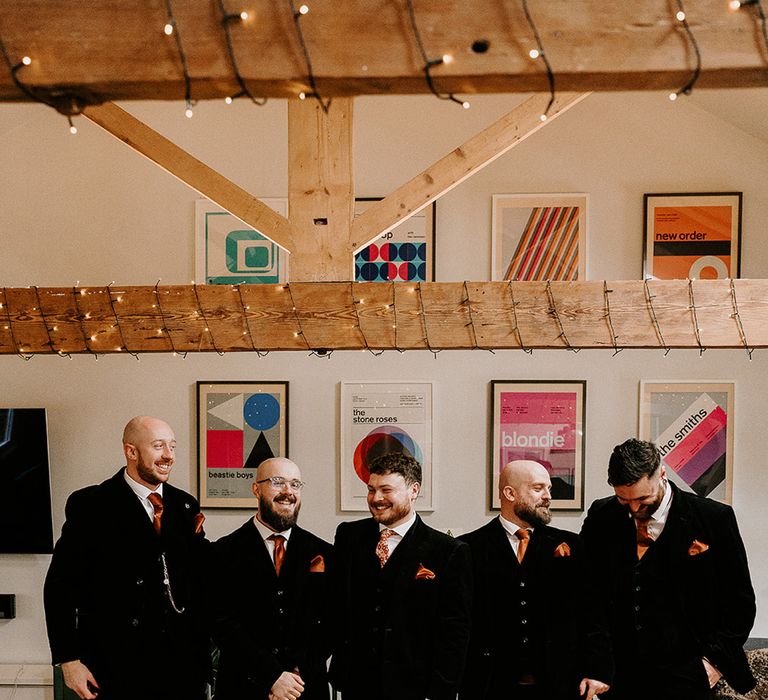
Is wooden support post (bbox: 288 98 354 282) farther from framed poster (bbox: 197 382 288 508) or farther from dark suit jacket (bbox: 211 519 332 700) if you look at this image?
framed poster (bbox: 197 382 288 508)

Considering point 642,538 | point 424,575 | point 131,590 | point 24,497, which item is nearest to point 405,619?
point 424,575

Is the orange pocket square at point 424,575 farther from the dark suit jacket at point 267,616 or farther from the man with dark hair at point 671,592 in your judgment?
the man with dark hair at point 671,592

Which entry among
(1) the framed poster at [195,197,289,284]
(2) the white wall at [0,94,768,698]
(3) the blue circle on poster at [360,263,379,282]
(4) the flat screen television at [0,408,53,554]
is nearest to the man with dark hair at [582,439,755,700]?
(2) the white wall at [0,94,768,698]

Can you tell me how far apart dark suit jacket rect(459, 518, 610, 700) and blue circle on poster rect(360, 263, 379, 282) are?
1.99m

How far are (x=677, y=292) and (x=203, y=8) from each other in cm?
256

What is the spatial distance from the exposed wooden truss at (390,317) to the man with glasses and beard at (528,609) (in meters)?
0.67

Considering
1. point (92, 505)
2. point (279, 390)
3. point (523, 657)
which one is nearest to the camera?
point (523, 657)

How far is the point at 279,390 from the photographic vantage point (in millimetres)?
5113

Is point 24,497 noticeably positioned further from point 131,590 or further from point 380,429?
point 380,429

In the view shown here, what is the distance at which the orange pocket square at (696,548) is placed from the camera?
351 centimetres

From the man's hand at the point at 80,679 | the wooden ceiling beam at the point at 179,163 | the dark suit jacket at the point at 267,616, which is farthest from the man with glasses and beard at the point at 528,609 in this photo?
the wooden ceiling beam at the point at 179,163

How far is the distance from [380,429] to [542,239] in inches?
59.3

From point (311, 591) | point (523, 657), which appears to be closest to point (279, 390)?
point (311, 591)

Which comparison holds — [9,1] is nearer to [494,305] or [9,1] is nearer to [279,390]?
→ [494,305]
